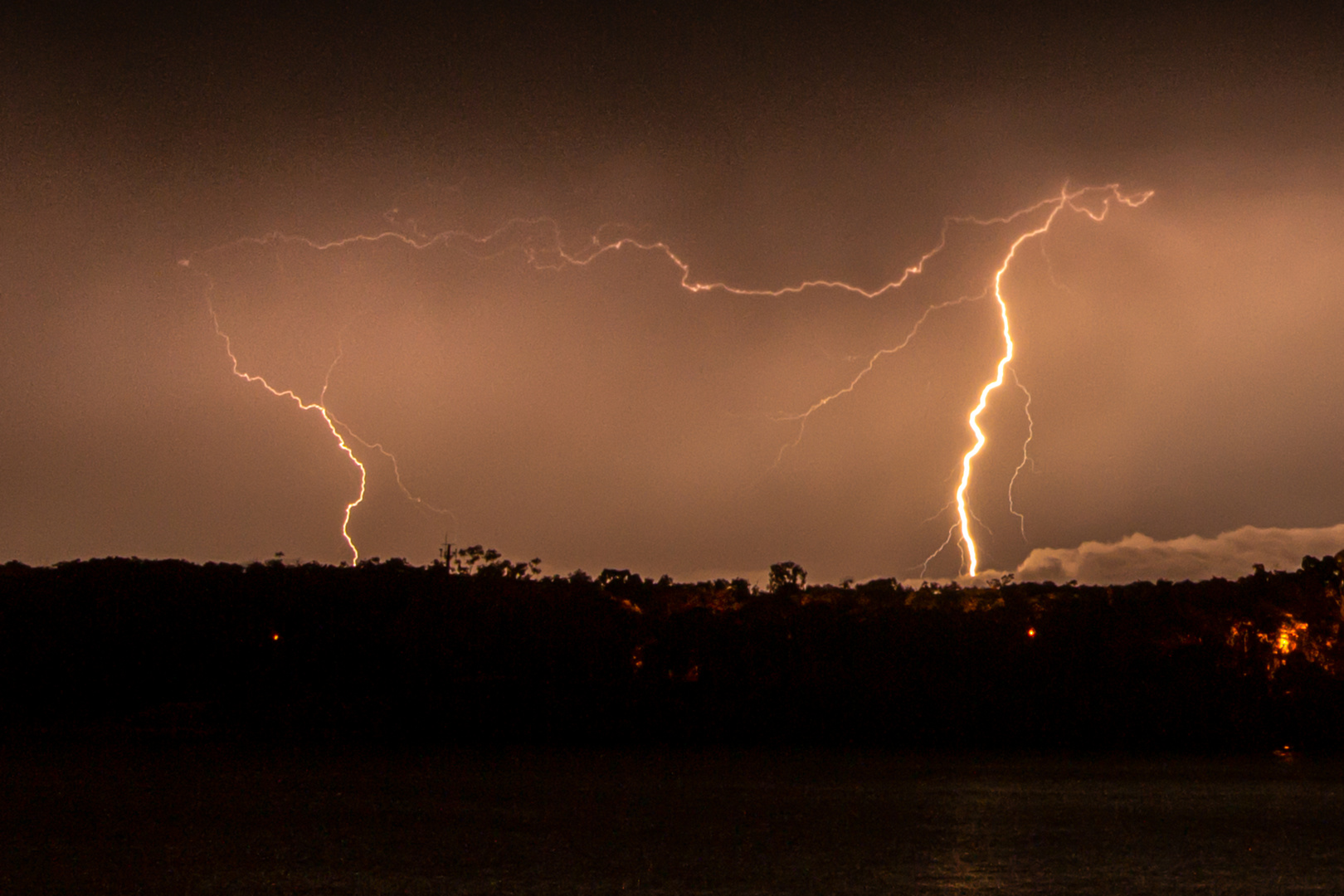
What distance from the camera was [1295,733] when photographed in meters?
26.9

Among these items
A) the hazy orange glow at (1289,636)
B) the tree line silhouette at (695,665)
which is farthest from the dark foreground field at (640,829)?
the hazy orange glow at (1289,636)

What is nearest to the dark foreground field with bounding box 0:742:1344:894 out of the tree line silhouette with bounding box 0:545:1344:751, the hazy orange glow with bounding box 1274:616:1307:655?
the tree line silhouette with bounding box 0:545:1344:751

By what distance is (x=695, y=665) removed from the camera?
28719mm

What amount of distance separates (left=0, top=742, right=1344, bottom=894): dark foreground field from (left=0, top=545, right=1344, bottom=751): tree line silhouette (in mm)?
8726

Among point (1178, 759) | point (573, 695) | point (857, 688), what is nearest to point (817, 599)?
point (857, 688)

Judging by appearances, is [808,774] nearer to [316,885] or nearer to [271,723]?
[316,885]

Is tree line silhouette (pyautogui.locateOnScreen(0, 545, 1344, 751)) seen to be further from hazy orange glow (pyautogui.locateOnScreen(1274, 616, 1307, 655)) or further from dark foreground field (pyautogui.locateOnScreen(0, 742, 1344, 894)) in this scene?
dark foreground field (pyautogui.locateOnScreen(0, 742, 1344, 894))

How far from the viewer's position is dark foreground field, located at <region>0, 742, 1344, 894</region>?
27.1 ft

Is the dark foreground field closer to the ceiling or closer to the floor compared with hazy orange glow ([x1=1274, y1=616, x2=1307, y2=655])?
closer to the floor

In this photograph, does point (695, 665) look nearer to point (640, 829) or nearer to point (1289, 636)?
point (1289, 636)

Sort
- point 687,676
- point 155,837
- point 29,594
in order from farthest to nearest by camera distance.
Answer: point 29,594, point 687,676, point 155,837

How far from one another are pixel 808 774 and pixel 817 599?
511 inches

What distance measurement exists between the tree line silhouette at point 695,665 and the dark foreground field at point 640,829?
8.73m

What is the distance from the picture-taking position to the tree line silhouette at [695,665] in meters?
27.1
